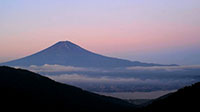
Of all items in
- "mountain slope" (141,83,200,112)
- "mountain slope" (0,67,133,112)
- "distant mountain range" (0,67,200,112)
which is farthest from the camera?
"mountain slope" (0,67,133,112)

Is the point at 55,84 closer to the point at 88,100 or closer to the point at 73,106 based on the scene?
the point at 88,100

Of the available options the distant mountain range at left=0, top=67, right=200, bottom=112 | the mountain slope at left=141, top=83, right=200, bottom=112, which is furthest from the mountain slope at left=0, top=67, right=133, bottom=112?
the mountain slope at left=141, top=83, right=200, bottom=112

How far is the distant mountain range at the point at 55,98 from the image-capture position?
42.1 m

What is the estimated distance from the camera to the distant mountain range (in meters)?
42.1

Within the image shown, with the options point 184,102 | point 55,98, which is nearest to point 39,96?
point 55,98

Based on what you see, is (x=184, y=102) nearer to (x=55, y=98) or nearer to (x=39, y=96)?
(x=39, y=96)

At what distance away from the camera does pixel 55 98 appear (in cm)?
7062

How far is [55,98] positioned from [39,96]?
4.21 m

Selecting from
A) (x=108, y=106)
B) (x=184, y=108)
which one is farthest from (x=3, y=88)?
(x=184, y=108)

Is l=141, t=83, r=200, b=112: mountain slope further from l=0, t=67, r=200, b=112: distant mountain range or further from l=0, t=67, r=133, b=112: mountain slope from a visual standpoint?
l=0, t=67, r=133, b=112: mountain slope

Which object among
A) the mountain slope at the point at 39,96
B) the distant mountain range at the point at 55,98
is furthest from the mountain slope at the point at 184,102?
the mountain slope at the point at 39,96

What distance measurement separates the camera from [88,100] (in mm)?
77938

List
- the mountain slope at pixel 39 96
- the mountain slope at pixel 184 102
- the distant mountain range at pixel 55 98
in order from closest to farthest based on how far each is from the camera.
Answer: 1. the mountain slope at pixel 184 102
2. the distant mountain range at pixel 55 98
3. the mountain slope at pixel 39 96

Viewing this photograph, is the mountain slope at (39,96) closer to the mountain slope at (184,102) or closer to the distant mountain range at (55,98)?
the distant mountain range at (55,98)
